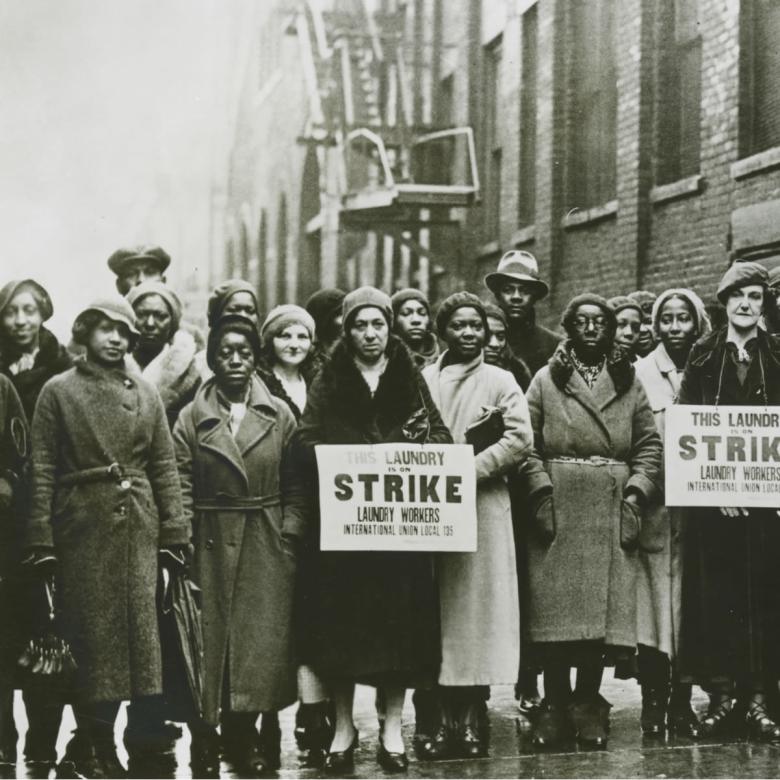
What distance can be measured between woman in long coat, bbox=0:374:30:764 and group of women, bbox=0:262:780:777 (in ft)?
0.04

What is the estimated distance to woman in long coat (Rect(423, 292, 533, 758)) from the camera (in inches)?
261

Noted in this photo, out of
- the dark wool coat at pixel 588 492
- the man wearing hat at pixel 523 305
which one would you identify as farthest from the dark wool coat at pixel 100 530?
the man wearing hat at pixel 523 305

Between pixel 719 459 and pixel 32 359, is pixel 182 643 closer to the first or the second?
pixel 32 359

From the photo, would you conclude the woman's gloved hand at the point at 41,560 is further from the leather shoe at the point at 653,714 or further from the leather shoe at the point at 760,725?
the leather shoe at the point at 760,725

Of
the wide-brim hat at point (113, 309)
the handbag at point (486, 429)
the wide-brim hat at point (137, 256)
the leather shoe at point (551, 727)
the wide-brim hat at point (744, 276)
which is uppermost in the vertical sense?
the wide-brim hat at point (137, 256)

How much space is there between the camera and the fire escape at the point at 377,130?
16062mm

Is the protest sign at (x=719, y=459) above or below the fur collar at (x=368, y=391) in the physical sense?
below

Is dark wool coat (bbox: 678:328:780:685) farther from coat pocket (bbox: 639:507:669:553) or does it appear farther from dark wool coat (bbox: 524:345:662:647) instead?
dark wool coat (bbox: 524:345:662:647)

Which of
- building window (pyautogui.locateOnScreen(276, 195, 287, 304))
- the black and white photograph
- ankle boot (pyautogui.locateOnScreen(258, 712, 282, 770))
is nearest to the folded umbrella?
the black and white photograph

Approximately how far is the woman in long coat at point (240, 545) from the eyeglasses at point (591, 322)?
159cm

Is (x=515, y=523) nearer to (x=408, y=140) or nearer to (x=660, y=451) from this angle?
(x=660, y=451)

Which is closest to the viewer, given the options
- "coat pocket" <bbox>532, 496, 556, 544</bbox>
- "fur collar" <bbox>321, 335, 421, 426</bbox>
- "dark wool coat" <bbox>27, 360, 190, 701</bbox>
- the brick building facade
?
"dark wool coat" <bbox>27, 360, 190, 701</bbox>

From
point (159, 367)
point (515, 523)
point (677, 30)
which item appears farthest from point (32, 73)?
point (677, 30)

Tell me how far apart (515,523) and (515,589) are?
401mm
